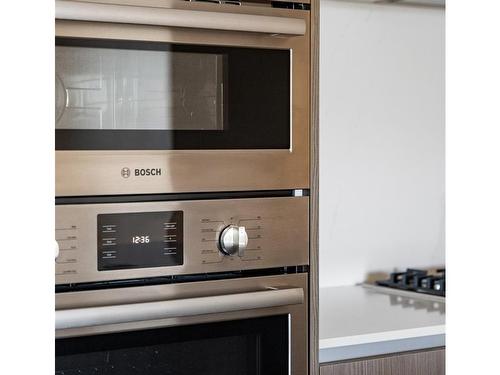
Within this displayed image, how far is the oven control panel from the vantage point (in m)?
1.27

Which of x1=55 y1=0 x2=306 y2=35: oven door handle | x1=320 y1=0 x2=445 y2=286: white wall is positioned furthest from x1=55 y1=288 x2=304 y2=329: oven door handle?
x1=320 y1=0 x2=445 y2=286: white wall

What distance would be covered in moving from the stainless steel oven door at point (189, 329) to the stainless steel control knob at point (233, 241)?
0.19ft

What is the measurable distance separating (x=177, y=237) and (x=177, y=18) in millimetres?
365

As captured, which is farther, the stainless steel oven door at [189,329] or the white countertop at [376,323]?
the white countertop at [376,323]

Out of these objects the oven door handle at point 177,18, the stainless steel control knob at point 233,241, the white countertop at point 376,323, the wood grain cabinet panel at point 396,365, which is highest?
the oven door handle at point 177,18

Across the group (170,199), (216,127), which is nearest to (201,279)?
(170,199)

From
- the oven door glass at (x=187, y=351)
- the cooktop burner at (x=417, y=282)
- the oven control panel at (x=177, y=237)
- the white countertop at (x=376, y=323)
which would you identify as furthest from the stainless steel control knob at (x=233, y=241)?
the cooktop burner at (x=417, y=282)

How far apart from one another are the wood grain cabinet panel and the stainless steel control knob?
13.2 inches

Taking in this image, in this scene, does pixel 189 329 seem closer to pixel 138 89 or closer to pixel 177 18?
pixel 138 89

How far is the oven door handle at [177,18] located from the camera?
1.22 meters

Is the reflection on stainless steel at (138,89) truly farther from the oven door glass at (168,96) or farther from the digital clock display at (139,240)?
the digital clock display at (139,240)
